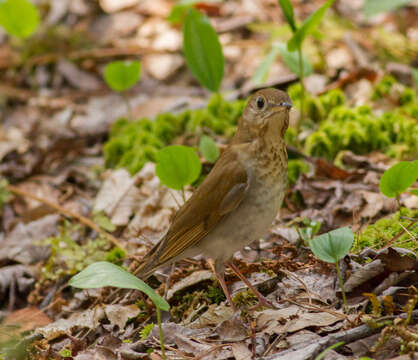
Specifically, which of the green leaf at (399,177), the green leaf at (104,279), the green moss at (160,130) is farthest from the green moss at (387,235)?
the green moss at (160,130)

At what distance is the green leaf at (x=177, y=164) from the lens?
3.48 metres

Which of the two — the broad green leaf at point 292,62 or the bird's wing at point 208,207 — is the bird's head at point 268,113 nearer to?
the bird's wing at point 208,207

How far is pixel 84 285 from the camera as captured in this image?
7.36 ft

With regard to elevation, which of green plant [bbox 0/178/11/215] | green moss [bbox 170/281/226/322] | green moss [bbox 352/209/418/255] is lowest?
green plant [bbox 0/178/11/215]

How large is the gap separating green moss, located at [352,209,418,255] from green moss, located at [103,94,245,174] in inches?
73.7

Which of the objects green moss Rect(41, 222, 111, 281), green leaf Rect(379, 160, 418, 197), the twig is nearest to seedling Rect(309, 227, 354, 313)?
green leaf Rect(379, 160, 418, 197)

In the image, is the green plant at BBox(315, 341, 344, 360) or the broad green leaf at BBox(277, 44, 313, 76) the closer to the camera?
the green plant at BBox(315, 341, 344, 360)

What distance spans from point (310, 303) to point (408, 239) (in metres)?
0.68

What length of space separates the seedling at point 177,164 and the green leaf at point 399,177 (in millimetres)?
1166

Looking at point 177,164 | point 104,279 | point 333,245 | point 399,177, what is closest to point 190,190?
point 177,164

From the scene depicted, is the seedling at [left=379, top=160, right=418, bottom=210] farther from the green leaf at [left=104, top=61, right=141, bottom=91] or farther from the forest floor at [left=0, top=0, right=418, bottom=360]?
the green leaf at [left=104, top=61, right=141, bottom=91]

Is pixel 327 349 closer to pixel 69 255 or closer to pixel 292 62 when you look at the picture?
pixel 69 255

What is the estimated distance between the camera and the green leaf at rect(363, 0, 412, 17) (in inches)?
190

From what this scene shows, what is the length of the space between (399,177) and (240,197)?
2.86 feet
